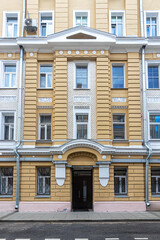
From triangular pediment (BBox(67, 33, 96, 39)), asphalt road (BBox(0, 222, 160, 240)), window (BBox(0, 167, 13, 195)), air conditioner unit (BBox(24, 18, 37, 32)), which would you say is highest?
air conditioner unit (BBox(24, 18, 37, 32))

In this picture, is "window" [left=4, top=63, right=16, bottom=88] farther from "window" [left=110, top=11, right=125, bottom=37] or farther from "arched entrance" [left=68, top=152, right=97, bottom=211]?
"window" [left=110, top=11, right=125, bottom=37]

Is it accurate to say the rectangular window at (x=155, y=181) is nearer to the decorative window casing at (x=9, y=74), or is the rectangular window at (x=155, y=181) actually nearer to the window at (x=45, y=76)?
the window at (x=45, y=76)

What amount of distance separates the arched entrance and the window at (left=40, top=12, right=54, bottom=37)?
8507mm

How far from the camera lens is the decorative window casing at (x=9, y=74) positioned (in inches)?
705

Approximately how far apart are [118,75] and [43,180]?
8198 millimetres

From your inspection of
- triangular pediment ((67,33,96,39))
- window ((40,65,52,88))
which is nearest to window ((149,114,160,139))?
triangular pediment ((67,33,96,39))

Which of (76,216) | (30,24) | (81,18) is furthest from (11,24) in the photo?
(76,216)

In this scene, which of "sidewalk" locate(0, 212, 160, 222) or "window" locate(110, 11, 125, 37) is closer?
"sidewalk" locate(0, 212, 160, 222)

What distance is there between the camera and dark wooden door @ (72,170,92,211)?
1694cm

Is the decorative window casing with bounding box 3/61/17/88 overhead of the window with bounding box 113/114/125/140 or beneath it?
overhead

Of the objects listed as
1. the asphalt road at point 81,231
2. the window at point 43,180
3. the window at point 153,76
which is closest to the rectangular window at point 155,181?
the asphalt road at point 81,231

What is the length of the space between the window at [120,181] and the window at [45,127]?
4.74m

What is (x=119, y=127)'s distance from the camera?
680 inches

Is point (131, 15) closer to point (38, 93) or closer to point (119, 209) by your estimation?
point (38, 93)
